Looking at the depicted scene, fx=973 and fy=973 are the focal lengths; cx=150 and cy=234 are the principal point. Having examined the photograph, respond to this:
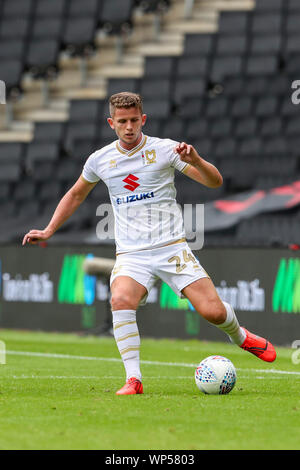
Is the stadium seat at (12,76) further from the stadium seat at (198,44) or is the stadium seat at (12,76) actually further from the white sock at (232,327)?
the white sock at (232,327)

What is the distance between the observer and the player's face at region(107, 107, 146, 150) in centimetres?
714

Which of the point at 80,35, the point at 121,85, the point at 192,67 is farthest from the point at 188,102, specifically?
the point at 80,35

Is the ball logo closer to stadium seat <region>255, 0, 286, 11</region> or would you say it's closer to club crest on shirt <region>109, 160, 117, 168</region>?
club crest on shirt <region>109, 160, 117, 168</region>

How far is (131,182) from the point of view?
7.34m

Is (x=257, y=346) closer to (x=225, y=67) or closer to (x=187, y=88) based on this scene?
(x=225, y=67)

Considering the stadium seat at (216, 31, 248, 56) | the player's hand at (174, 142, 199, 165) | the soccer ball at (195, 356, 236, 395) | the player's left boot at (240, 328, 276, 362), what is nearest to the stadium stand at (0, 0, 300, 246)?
the stadium seat at (216, 31, 248, 56)

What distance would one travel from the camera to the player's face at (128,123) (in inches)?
281

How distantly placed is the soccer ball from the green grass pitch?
0.09 metres

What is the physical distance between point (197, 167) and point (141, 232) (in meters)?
0.72

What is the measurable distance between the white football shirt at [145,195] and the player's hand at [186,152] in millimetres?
455

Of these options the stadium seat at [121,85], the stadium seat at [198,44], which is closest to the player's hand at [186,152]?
the stadium seat at [198,44]

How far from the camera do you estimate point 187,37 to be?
894 inches
